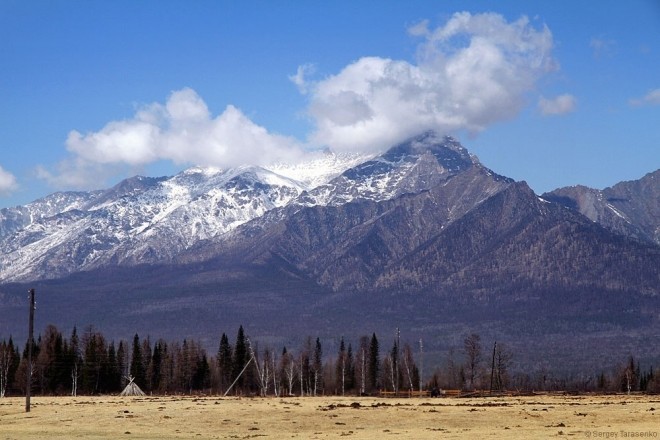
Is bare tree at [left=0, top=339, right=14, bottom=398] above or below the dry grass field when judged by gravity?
above

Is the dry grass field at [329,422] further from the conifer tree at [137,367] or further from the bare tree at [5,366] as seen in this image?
the conifer tree at [137,367]

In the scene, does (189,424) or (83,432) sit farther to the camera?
→ (189,424)

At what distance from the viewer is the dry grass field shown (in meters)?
76.4

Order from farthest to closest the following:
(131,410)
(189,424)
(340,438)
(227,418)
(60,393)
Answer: (60,393) < (131,410) < (227,418) < (189,424) < (340,438)

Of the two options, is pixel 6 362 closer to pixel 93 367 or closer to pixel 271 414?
pixel 93 367

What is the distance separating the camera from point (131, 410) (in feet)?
339

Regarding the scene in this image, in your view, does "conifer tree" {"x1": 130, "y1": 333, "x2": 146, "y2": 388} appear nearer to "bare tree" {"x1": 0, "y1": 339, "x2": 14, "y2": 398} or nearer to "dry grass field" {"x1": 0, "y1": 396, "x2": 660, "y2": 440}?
"bare tree" {"x1": 0, "y1": 339, "x2": 14, "y2": 398}

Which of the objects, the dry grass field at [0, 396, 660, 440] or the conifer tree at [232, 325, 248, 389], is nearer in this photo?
the dry grass field at [0, 396, 660, 440]

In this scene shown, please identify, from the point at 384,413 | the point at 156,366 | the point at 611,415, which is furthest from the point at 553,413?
the point at 156,366

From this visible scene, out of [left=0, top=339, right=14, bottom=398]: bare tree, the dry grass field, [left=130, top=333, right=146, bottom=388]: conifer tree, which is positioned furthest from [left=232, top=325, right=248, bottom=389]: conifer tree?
the dry grass field

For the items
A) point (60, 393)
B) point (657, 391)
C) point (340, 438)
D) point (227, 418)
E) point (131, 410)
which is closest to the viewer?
point (340, 438)

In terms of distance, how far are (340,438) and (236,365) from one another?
407ft

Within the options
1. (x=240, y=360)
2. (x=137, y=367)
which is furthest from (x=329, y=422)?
(x=240, y=360)

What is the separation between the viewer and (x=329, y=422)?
88.2 meters
